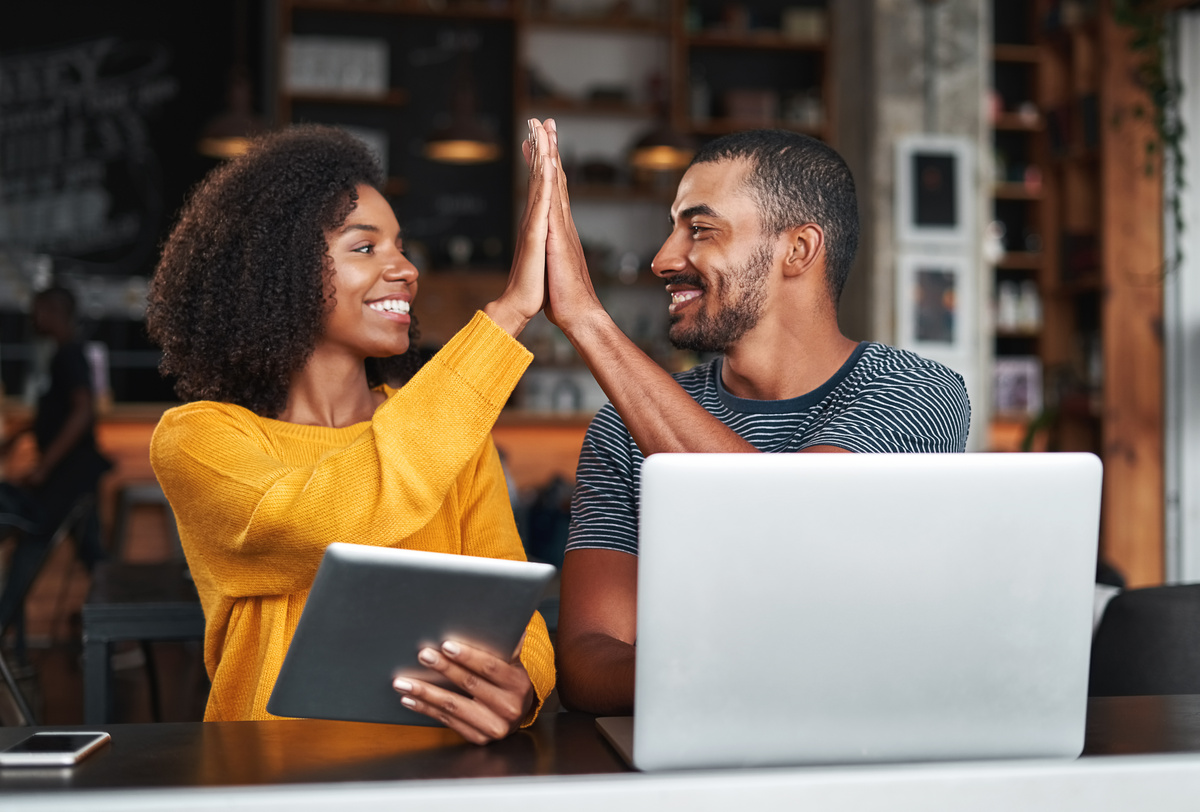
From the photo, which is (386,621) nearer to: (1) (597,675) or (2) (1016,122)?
(1) (597,675)

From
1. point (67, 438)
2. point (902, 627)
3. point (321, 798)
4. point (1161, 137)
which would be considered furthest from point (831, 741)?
point (67, 438)

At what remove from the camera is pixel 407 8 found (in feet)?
20.7

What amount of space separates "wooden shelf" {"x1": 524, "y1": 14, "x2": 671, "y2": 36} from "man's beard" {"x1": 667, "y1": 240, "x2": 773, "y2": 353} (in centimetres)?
532

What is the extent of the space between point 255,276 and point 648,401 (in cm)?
67

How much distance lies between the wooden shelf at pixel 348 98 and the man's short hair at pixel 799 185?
509 cm

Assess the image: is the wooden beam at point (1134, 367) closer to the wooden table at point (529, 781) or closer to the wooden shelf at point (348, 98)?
the wooden table at point (529, 781)

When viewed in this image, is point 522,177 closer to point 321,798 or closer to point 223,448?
point 223,448

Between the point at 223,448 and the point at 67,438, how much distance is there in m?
3.33

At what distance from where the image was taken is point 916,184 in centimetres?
472

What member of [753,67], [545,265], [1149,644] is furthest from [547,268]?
[753,67]

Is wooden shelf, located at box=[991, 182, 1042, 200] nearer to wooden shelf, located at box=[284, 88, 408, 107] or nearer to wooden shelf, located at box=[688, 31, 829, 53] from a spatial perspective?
wooden shelf, located at box=[688, 31, 829, 53]

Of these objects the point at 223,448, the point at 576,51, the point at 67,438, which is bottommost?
the point at 67,438

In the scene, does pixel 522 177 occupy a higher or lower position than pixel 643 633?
higher

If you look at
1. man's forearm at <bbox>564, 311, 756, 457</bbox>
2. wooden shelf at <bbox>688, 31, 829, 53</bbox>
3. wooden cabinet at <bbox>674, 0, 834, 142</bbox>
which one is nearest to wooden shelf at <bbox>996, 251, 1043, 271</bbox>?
wooden cabinet at <bbox>674, 0, 834, 142</bbox>
